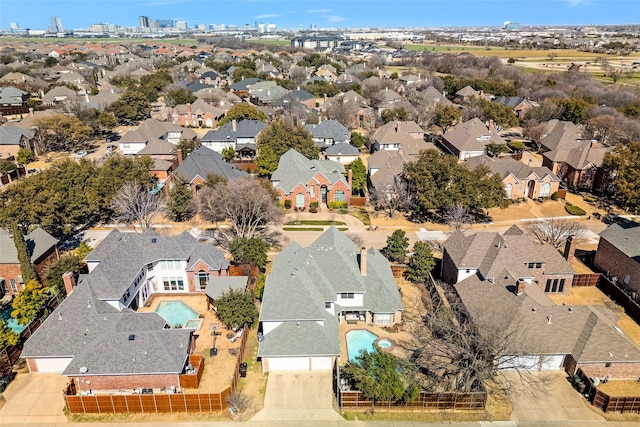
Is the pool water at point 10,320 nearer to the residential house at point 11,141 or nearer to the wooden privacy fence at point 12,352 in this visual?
the wooden privacy fence at point 12,352

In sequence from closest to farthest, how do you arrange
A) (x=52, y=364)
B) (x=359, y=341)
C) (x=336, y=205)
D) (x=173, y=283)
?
(x=52, y=364) → (x=359, y=341) → (x=173, y=283) → (x=336, y=205)

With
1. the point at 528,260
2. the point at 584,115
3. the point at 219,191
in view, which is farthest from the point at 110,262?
the point at 584,115

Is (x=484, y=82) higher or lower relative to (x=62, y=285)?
higher

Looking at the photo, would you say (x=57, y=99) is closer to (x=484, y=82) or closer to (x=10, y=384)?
(x=10, y=384)

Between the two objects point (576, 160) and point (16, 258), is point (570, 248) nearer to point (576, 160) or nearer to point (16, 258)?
point (576, 160)

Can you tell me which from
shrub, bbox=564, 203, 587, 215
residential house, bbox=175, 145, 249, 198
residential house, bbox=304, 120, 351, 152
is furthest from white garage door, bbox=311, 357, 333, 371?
residential house, bbox=304, 120, 351, 152

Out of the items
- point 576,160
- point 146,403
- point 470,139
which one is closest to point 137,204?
point 146,403
